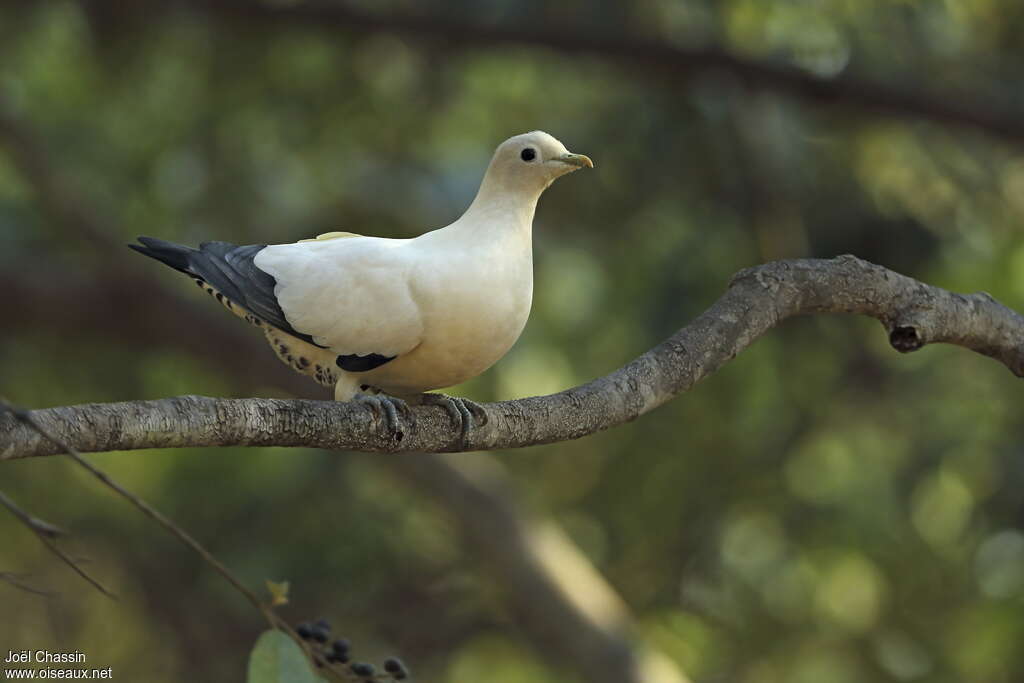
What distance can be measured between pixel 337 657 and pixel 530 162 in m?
1.13

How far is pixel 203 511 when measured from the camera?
331 inches

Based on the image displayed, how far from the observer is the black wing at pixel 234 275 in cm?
275

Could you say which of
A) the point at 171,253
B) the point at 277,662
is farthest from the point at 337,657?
the point at 171,253

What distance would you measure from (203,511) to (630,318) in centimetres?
307

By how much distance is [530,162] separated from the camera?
9.11 feet

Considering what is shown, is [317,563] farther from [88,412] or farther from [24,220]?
[88,412]

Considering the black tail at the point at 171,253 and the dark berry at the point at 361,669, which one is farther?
the black tail at the point at 171,253

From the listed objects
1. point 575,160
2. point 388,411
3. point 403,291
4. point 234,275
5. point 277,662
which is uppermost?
point 575,160

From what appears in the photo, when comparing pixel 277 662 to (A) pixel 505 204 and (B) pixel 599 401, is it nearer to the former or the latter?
(B) pixel 599 401

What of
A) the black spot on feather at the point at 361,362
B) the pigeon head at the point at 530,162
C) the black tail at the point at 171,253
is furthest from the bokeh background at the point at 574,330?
the black spot on feather at the point at 361,362

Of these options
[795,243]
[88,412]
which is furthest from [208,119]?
[88,412]

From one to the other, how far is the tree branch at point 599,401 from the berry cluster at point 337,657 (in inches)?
17.7

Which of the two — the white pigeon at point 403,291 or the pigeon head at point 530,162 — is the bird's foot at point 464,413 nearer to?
the white pigeon at point 403,291

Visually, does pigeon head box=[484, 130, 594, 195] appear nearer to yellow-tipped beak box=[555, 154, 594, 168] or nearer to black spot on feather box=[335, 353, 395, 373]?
yellow-tipped beak box=[555, 154, 594, 168]
